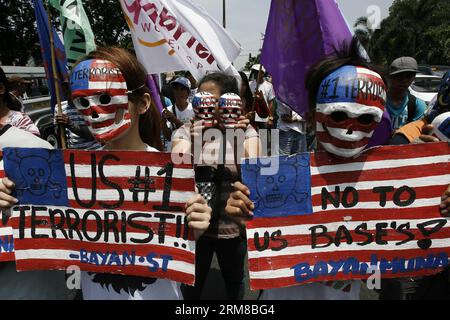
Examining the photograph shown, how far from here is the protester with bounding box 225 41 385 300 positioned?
157 cm

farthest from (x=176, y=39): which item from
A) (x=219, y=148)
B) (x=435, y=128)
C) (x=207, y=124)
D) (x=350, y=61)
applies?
(x=435, y=128)

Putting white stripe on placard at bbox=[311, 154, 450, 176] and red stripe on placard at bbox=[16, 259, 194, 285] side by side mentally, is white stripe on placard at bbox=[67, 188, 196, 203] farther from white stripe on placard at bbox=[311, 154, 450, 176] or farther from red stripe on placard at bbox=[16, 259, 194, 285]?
white stripe on placard at bbox=[311, 154, 450, 176]

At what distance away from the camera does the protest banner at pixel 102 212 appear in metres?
1.71

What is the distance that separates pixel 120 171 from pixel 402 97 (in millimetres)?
3100

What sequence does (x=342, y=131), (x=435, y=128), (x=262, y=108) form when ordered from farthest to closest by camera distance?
(x=262, y=108)
(x=435, y=128)
(x=342, y=131)

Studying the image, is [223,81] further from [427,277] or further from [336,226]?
[427,277]

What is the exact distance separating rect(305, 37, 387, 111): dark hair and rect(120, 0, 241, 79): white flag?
1.54 metres

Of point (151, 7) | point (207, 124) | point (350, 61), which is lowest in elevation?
point (207, 124)

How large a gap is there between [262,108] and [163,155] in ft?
14.1

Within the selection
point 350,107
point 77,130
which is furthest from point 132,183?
point 77,130

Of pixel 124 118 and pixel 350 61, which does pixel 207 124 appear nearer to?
pixel 124 118

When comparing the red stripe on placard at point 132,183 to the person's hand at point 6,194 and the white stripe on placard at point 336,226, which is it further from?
the white stripe on placard at point 336,226

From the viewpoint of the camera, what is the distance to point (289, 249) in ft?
5.59

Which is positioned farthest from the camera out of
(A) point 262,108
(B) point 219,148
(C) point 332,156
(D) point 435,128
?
(A) point 262,108
